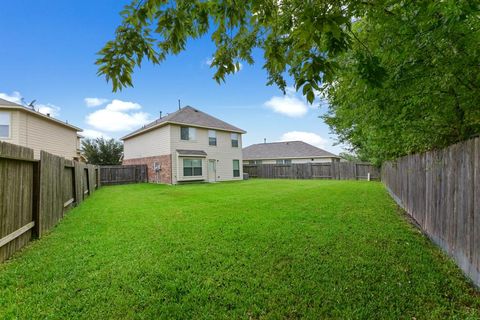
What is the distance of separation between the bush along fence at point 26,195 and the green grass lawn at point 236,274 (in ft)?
0.96

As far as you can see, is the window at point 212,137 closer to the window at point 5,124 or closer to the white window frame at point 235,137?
the white window frame at point 235,137

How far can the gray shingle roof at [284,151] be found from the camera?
1280 inches

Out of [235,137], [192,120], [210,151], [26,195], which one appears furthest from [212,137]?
[26,195]

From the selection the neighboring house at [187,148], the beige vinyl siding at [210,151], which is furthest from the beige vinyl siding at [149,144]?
the beige vinyl siding at [210,151]

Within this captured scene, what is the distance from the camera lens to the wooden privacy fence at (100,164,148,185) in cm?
1923

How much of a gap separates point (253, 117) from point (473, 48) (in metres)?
16.1

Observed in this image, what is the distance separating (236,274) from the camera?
3.26m

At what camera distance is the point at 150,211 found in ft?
24.8

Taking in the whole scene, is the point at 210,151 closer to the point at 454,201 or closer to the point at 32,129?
the point at 32,129

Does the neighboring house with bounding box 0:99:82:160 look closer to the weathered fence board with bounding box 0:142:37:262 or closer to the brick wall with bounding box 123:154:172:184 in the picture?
the brick wall with bounding box 123:154:172:184

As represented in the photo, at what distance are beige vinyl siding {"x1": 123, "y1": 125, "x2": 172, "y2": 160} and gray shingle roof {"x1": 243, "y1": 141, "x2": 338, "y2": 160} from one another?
54.7 feet

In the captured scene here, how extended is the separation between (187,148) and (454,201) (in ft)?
59.1

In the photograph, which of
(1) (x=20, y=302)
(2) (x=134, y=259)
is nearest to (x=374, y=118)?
(2) (x=134, y=259)

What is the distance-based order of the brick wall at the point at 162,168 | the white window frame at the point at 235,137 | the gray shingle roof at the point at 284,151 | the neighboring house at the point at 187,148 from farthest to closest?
the gray shingle roof at the point at 284,151
the white window frame at the point at 235,137
the neighboring house at the point at 187,148
the brick wall at the point at 162,168
